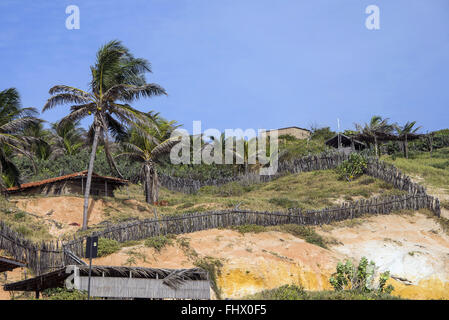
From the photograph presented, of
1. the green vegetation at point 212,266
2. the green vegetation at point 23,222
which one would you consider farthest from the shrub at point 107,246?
the green vegetation at point 23,222

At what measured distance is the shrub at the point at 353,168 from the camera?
33.1 meters

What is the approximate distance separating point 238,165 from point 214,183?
4409 mm

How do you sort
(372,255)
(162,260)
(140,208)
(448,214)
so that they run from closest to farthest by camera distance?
(162,260) < (372,255) < (448,214) < (140,208)

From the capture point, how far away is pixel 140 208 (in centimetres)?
2791

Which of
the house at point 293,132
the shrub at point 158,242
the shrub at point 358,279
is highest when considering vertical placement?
the house at point 293,132

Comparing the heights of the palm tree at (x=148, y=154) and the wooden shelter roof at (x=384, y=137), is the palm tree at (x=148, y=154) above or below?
below

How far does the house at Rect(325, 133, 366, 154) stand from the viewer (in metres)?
42.5

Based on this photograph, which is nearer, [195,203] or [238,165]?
[195,203]

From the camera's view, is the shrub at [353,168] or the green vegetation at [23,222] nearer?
the green vegetation at [23,222]

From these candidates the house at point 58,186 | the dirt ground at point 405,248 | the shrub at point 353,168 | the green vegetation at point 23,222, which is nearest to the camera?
the dirt ground at point 405,248

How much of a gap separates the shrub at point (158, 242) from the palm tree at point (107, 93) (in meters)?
5.31

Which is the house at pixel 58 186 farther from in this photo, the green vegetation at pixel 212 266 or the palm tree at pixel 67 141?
the palm tree at pixel 67 141
